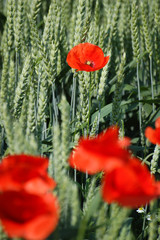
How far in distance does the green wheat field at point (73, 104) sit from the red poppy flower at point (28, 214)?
75 mm

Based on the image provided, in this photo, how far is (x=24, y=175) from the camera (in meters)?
0.51

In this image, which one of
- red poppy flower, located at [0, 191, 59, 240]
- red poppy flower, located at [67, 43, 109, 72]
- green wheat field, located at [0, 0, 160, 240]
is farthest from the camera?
red poppy flower, located at [67, 43, 109, 72]

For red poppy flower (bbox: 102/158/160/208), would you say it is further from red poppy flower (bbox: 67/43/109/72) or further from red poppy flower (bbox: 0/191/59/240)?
red poppy flower (bbox: 67/43/109/72)

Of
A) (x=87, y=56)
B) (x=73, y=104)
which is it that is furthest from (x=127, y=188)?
(x=73, y=104)

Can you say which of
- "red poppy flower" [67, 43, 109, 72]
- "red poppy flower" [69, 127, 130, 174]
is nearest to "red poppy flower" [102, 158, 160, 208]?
"red poppy flower" [69, 127, 130, 174]

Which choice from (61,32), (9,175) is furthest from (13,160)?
(61,32)

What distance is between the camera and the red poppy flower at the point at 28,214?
454 millimetres

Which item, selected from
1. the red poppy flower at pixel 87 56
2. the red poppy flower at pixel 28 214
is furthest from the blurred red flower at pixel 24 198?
the red poppy flower at pixel 87 56

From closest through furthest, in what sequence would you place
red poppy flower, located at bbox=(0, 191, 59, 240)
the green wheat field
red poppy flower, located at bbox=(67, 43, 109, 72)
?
red poppy flower, located at bbox=(0, 191, 59, 240)
the green wheat field
red poppy flower, located at bbox=(67, 43, 109, 72)

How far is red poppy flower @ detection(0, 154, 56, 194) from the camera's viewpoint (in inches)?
19.3

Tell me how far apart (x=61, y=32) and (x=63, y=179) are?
100 cm

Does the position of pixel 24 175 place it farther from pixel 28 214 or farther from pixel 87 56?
pixel 87 56

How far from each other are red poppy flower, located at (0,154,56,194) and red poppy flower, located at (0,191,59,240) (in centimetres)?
1

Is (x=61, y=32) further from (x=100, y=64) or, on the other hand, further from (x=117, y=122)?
(x=117, y=122)
